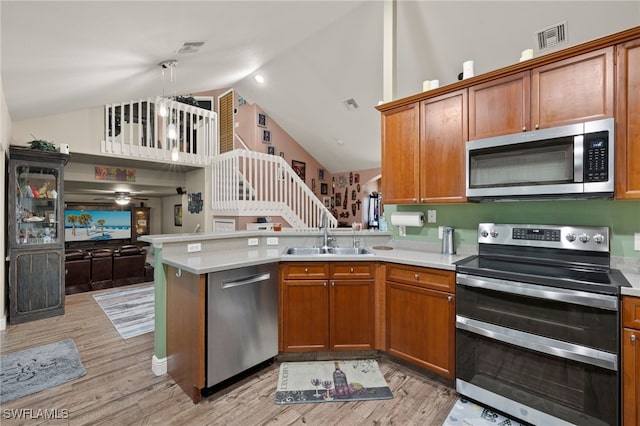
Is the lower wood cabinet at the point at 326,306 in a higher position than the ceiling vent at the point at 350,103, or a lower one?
lower

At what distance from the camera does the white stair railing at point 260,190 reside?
5.50 metres

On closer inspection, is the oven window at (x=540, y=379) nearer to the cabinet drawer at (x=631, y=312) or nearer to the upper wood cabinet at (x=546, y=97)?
the cabinet drawer at (x=631, y=312)

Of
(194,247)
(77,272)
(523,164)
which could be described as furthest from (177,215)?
(523,164)

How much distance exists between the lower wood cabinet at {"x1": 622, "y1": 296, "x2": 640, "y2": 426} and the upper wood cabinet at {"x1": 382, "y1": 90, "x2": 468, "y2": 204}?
3.80ft

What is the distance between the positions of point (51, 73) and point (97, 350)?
267cm

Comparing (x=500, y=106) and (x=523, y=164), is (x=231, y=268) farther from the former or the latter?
(x=500, y=106)

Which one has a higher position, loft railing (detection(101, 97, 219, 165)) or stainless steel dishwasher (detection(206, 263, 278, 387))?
loft railing (detection(101, 97, 219, 165))

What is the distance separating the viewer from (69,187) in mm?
5750

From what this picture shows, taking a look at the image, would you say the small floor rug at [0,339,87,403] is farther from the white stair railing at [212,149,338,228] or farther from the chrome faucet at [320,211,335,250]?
the white stair railing at [212,149,338,228]

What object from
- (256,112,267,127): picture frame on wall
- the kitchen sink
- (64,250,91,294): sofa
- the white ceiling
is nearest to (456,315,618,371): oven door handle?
the kitchen sink

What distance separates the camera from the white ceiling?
6.97 ft

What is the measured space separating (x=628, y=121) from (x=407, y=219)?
163cm

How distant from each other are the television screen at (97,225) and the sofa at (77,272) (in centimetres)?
142

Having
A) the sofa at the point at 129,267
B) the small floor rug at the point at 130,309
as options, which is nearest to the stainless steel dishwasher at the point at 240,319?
the small floor rug at the point at 130,309
